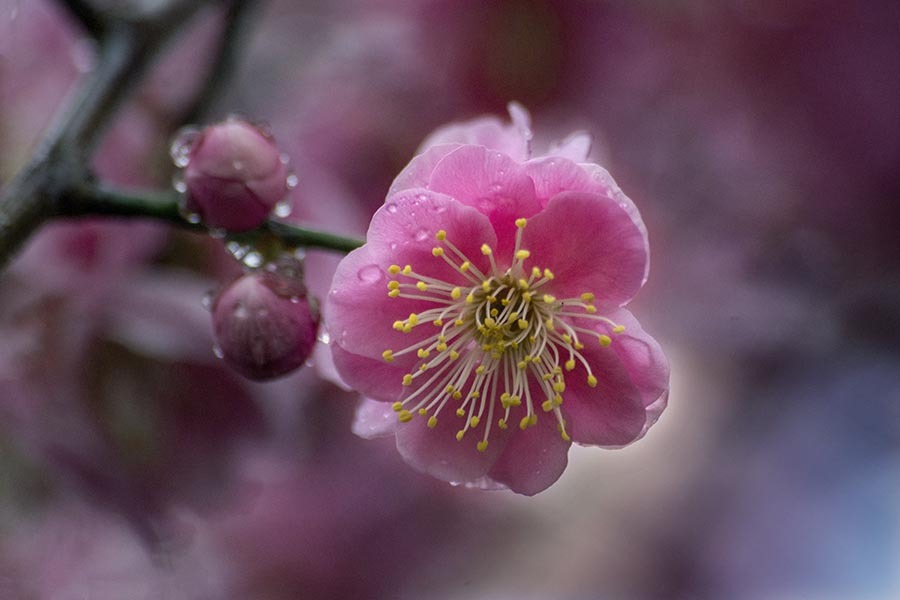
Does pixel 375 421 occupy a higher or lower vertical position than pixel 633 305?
lower

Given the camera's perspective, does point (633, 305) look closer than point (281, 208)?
No

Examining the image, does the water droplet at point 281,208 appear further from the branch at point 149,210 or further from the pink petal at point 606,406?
Answer: the pink petal at point 606,406

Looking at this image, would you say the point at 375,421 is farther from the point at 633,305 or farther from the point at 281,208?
the point at 633,305

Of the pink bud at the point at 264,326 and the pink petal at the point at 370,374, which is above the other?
the pink petal at the point at 370,374

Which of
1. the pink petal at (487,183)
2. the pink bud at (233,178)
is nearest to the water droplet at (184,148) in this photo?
the pink bud at (233,178)

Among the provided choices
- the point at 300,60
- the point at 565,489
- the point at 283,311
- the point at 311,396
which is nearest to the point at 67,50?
the point at 300,60

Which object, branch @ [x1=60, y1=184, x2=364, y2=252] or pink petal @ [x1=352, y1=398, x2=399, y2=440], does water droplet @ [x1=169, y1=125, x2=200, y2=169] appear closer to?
branch @ [x1=60, y1=184, x2=364, y2=252]

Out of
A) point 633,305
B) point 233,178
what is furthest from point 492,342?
point 633,305
